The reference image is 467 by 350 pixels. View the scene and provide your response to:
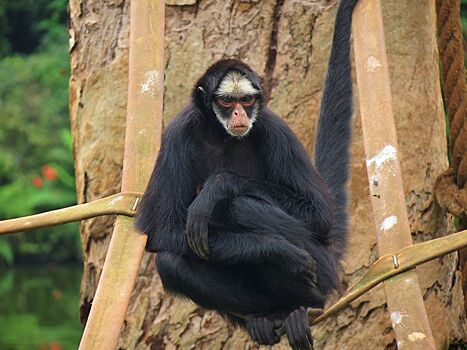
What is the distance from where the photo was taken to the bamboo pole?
13.4 feet

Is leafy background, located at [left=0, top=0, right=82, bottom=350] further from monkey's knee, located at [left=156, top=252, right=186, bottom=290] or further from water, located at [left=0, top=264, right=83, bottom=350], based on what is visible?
monkey's knee, located at [left=156, top=252, right=186, bottom=290]

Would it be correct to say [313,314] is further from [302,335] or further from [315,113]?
[315,113]

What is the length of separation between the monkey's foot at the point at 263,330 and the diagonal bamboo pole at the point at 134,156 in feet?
2.49

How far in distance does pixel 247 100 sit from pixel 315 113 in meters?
1.31

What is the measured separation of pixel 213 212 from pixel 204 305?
49 cm

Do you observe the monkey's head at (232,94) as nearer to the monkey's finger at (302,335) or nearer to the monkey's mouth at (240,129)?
the monkey's mouth at (240,129)

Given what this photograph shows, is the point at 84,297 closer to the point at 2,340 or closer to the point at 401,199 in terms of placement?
the point at 401,199

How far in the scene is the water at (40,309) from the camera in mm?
13992

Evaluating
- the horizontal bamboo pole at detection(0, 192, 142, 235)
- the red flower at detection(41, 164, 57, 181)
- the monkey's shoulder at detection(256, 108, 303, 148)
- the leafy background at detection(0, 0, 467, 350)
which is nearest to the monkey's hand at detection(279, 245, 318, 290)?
the monkey's shoulder at detection(256, 108, 303, 148)

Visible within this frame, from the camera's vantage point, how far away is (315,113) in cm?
620

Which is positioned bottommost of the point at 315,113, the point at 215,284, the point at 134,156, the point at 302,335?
the point at 302,335

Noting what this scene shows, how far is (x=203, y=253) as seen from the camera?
4.70 meters

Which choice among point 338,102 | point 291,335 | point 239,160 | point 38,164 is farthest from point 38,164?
point 291,335

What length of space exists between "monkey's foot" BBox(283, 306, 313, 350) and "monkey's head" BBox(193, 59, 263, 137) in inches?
40.2
